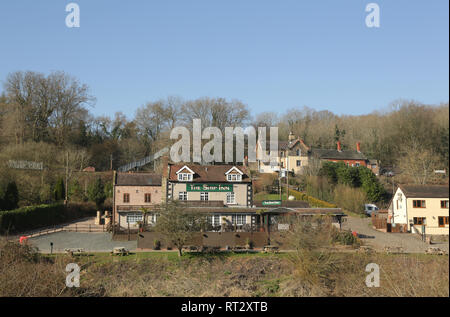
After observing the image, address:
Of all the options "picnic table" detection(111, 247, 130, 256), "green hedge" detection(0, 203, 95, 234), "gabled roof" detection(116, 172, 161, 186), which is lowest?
"picnic table" detection(111, 247, 130, 256)

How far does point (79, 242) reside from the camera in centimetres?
2730

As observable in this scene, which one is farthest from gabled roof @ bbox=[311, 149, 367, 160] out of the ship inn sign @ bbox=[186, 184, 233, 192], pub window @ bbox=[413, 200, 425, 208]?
pub window @ bbox=[413, 200, 425, 208]

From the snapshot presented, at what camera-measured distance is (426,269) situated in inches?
463

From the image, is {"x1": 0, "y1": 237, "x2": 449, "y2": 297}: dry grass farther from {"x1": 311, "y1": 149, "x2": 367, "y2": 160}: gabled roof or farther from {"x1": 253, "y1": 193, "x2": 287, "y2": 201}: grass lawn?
{"x1": 311, "y1": 149, "x2": 367, "y2": 160}: gabled roof

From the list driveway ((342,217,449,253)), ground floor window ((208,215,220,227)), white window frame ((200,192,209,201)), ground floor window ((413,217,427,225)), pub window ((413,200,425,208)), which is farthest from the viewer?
white window frame ((200,192,209,201))

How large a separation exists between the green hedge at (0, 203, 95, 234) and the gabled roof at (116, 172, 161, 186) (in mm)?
7120

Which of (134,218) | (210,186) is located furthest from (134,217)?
(210,186)

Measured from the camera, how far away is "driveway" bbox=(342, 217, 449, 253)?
2190 centimetres

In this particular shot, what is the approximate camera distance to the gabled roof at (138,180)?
109 ft

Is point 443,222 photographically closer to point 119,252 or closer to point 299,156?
point 119,252

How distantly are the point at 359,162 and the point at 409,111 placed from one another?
4588cm
